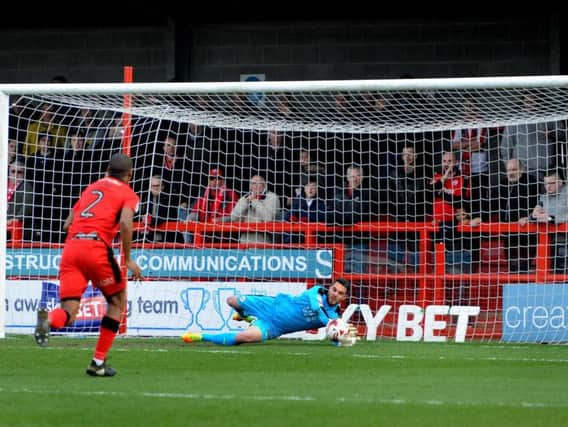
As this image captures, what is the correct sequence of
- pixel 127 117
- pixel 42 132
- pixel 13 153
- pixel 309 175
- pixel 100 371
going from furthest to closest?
pixel 13 153, pixel 42 132, pixel 309 175, pixel 127 117, pixel 100 371

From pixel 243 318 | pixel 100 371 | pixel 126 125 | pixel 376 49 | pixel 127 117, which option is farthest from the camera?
pixel 376 49

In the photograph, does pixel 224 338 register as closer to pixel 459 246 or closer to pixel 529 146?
pixel 459 246

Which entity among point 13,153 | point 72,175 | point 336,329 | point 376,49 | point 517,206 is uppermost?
point 376,49

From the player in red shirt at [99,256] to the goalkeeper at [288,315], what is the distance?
3504 millimetres

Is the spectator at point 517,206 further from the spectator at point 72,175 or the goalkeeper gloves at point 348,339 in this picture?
the spectator at point 72,175

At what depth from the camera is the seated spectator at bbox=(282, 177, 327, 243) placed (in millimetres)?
15492

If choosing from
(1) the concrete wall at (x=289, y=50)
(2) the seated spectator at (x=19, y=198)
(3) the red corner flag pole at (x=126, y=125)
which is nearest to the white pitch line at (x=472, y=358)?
(3) the red corner flag pole at (x=126, y=125)

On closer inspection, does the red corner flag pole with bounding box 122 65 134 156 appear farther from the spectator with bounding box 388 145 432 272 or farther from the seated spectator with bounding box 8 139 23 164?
the spectator with bounding box 388 145 432 272

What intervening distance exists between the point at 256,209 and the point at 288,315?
247 centimetres

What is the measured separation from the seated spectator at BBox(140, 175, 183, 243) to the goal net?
26 mm

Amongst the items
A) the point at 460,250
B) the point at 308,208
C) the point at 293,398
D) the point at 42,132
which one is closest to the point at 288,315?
the point at 308,208

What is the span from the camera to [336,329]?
522 inches

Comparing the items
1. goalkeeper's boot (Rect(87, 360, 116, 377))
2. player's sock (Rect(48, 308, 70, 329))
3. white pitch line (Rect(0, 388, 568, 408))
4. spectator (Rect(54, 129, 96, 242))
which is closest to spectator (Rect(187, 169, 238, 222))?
spectator (Rect(54, 129, 96, 242))

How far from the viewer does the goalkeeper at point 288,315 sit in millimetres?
13406
